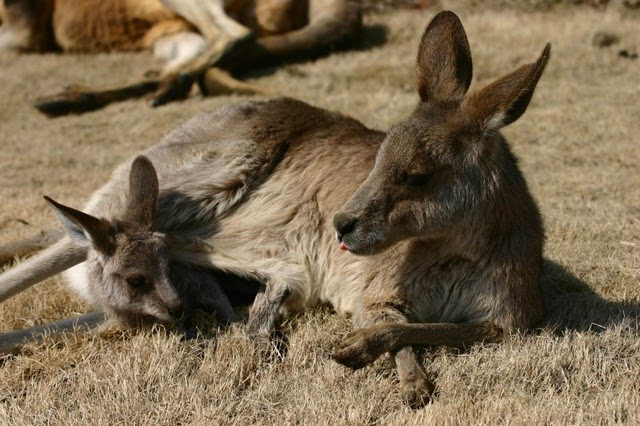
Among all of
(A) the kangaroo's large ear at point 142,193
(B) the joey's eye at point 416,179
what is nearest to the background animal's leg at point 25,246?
(A) the kangaroo's large ear at point 142,193

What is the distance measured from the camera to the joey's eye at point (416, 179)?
144 inches

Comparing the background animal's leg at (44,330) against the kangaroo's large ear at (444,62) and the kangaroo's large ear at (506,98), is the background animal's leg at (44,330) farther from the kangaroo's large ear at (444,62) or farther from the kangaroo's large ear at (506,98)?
the kangaroo's large ear at (506,98)

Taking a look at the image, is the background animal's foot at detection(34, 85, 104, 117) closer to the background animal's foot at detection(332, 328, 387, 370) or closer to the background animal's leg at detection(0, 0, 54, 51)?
the background animal's leg at detection(0, 0, 54, 51)

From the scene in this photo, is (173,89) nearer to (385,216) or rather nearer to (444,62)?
(444,62)

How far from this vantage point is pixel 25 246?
16.8 feet

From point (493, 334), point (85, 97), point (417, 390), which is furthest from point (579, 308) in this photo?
point (85, 97)

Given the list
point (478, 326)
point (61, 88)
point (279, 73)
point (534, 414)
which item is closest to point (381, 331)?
point (478, 326)

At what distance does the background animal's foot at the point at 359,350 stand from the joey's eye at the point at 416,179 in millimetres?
661

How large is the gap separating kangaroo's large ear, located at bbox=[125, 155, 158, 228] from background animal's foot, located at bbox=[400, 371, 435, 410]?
1554 millimetres

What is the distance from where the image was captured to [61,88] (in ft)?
34.8

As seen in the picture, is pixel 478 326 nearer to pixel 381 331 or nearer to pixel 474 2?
pixel 381 331

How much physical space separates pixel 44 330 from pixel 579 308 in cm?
260

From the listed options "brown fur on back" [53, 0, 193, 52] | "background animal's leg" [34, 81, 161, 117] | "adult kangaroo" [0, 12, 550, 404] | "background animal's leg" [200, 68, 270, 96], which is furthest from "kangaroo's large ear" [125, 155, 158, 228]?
"brown fur on back" [53, 0, 193, 52]

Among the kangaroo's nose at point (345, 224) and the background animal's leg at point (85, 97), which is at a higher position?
the kangaroo's nose at point (345, 224)
